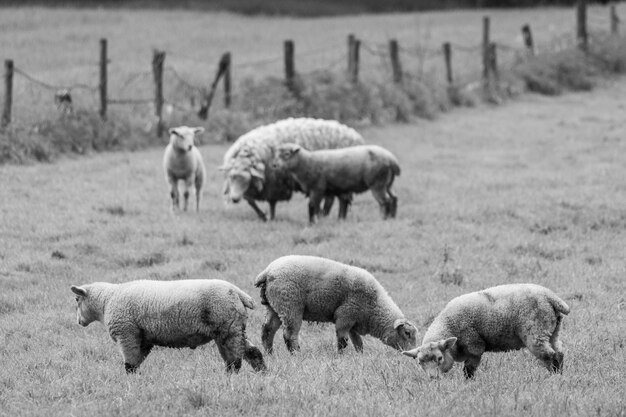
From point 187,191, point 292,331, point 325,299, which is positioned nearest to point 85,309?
point 292,331

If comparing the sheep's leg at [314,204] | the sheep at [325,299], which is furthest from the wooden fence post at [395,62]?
the sheep at [325,299]

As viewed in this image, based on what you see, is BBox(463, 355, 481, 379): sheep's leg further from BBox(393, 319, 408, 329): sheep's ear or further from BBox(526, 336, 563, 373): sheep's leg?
BBox(393, 319, 408, 329): sheep's ear

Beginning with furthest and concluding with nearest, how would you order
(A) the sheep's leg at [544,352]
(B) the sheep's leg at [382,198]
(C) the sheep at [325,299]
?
(B) the sheep's leg at [382,198] < (C) the sheep at [325,299] < (A) the sheep's leg at [544,352]

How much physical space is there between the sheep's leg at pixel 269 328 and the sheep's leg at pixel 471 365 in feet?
6.08

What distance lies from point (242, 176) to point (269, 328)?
22.2ft

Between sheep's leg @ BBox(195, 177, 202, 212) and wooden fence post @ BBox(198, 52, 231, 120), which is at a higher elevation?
wooden fence post @ BBox(198, 52, 231, 120)

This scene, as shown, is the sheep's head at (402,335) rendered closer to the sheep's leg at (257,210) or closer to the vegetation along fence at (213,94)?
the sheep's leg at (257,210)

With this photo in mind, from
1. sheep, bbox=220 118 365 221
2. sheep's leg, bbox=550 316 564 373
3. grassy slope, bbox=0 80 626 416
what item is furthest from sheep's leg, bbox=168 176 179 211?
sheep's leg, bbox=550 316 564 373

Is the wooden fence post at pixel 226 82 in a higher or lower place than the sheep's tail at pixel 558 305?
higher

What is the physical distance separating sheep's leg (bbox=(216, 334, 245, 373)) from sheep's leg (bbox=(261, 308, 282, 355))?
972mm

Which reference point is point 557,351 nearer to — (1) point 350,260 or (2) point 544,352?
(2) point 544,352

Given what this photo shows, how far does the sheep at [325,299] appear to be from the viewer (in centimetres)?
891

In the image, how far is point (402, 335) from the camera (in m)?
8.75

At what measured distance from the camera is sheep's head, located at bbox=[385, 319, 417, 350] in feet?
28.5
